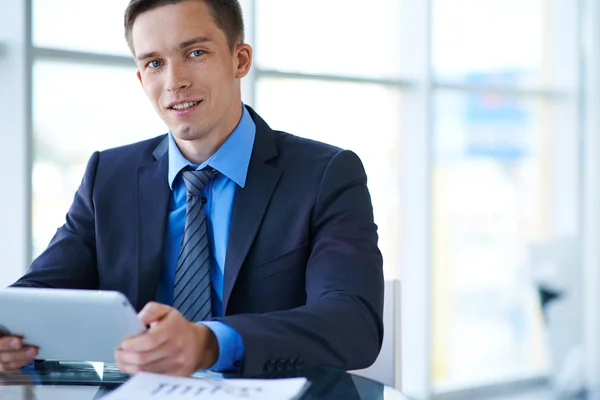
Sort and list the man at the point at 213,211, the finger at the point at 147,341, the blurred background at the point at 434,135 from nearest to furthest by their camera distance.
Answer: the finger at the point at 147,341, the man at the point at 213,211, the blurred background at the point at 434,135

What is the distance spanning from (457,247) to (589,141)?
1.16 metres

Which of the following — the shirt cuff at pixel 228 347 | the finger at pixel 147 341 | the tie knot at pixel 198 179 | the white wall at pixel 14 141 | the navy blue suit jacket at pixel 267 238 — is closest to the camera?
the finger at pixel 147 341

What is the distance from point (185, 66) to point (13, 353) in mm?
797

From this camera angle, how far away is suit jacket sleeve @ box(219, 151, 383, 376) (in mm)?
1412

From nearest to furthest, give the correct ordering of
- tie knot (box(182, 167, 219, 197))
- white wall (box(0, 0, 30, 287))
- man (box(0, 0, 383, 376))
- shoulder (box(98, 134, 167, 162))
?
man (box(0, 0, 383, 376)), tie knot (box(182, 167, 219, 197)), shoulder (box(98, 134, 167, 162)), white wall (box(0, 0, 30, 287))

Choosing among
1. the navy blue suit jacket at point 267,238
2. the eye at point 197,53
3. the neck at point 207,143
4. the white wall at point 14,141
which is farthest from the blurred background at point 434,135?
the eye at point 197,53

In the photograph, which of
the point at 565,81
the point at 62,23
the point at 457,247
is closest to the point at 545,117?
the point at 565,81

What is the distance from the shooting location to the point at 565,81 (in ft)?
16.3

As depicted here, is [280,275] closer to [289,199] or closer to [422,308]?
[289,199]

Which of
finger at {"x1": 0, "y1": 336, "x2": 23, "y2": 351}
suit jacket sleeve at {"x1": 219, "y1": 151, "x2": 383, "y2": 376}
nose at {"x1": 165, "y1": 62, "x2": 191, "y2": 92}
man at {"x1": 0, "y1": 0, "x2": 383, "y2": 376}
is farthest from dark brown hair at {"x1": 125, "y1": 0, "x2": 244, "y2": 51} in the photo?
finger at {"x1": 0, "y1": 336, "x2": 23, "y2": 351}

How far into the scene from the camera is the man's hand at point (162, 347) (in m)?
1.21

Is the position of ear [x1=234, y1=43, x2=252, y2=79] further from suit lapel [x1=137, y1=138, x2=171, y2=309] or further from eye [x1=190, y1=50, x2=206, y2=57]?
suit lapel [x1=137, y1=138, x2=171, y2=309]

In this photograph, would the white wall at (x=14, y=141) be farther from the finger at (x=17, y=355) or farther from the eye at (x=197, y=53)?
the finger at (x=17, y=355)

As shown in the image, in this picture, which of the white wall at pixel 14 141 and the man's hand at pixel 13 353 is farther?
the white wall at pixel 14 141
